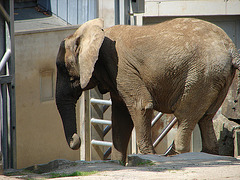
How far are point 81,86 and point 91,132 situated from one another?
363cm

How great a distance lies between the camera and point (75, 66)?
7.75 meters

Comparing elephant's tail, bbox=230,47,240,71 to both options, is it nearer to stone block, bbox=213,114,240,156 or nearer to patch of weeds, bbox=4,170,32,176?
stone block, bbox=213,114,240,156

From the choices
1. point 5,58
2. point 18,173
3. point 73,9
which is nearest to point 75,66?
point 5,58

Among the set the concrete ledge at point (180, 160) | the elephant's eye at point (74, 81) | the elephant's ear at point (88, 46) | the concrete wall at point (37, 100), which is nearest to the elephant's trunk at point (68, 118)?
the elephant's eye at point (74, 81)

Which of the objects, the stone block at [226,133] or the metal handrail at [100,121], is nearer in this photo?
the stone block at [226,133]

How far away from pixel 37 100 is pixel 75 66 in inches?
120

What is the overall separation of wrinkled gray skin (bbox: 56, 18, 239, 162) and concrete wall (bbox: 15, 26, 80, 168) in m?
2.67

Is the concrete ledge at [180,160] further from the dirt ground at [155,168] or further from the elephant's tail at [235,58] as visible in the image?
the elephant's tail at [235,58]

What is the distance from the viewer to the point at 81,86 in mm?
7543

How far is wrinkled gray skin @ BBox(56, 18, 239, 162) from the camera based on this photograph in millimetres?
7438

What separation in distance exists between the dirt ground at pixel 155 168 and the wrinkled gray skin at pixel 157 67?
0.56 metres

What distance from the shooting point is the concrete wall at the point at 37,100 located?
33.6ft

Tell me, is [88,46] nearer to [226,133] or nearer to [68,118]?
[68,118]

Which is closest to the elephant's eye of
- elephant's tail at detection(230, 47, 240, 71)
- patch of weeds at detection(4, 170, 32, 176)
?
patch of weeds at detection(4, 170, 32, 176)
